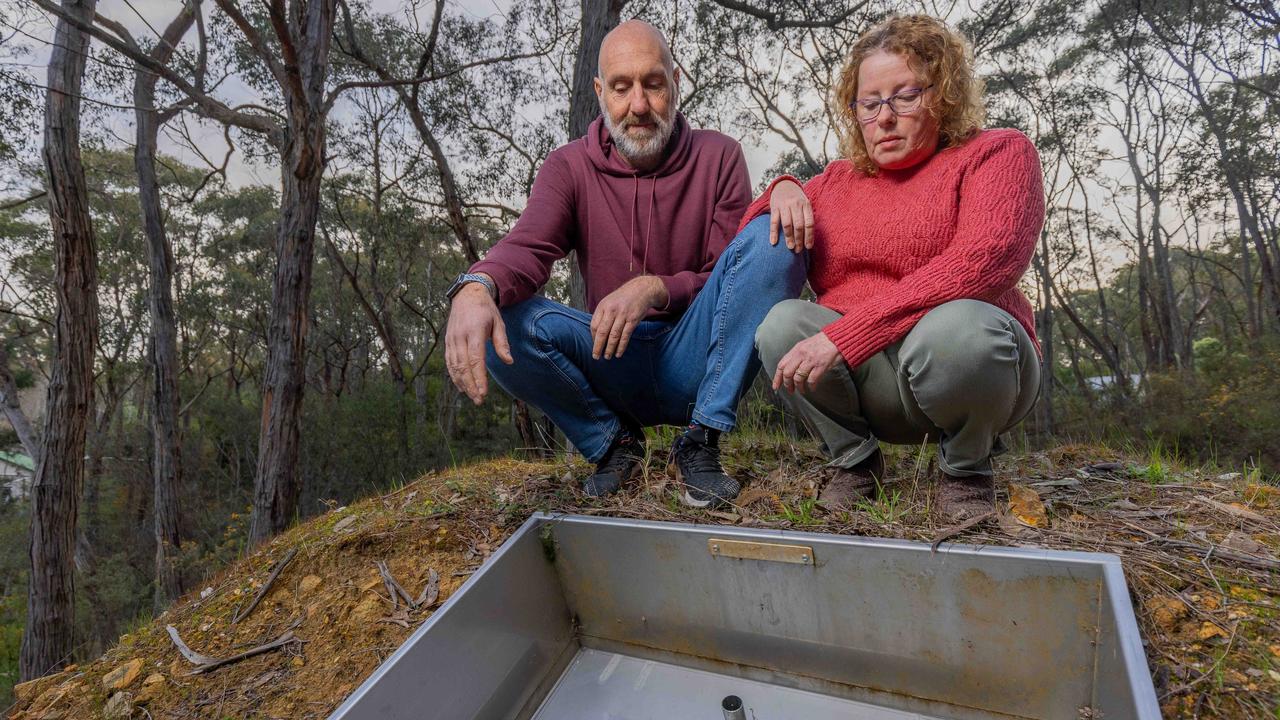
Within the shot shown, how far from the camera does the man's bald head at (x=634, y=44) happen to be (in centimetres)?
145

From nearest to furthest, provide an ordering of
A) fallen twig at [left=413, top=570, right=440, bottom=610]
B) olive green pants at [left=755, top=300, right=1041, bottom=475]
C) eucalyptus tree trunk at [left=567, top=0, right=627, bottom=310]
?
olive green pants at [left=755, top=300, right=1041, bottom=475] < fallen twig at [left=413, top=570, right=440, bottom=610] < eucalyptus tree trunk at [left=567, top=0, right=627, bottom=310]

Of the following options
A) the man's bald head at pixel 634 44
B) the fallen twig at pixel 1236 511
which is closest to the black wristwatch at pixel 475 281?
the man's bald head at pixel 634 44

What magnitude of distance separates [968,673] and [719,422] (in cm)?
62

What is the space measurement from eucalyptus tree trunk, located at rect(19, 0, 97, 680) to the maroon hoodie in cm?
451

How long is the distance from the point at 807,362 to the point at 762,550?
13.1 inches

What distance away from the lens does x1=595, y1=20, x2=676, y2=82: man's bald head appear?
145cm

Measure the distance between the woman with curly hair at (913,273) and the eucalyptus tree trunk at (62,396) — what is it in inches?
199

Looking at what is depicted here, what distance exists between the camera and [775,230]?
49.6 inches

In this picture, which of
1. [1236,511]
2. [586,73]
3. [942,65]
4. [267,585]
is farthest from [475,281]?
[586,73]

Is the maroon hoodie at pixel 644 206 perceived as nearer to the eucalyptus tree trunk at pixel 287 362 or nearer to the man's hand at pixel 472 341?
the man's hand at pixel 472 341

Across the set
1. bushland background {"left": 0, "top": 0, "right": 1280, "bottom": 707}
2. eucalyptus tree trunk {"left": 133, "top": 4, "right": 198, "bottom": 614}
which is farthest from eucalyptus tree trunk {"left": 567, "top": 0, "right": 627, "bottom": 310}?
eucalyptus tree trunk {"left": 133, "top": 4, "right": 198, "bottom": 614}

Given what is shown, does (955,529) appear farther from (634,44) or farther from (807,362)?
(634,44)

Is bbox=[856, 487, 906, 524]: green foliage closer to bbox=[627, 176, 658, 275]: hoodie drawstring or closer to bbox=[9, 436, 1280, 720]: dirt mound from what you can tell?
bbox=[9, 436, 1280, 720]: dirt mound

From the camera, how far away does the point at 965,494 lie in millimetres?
1154
